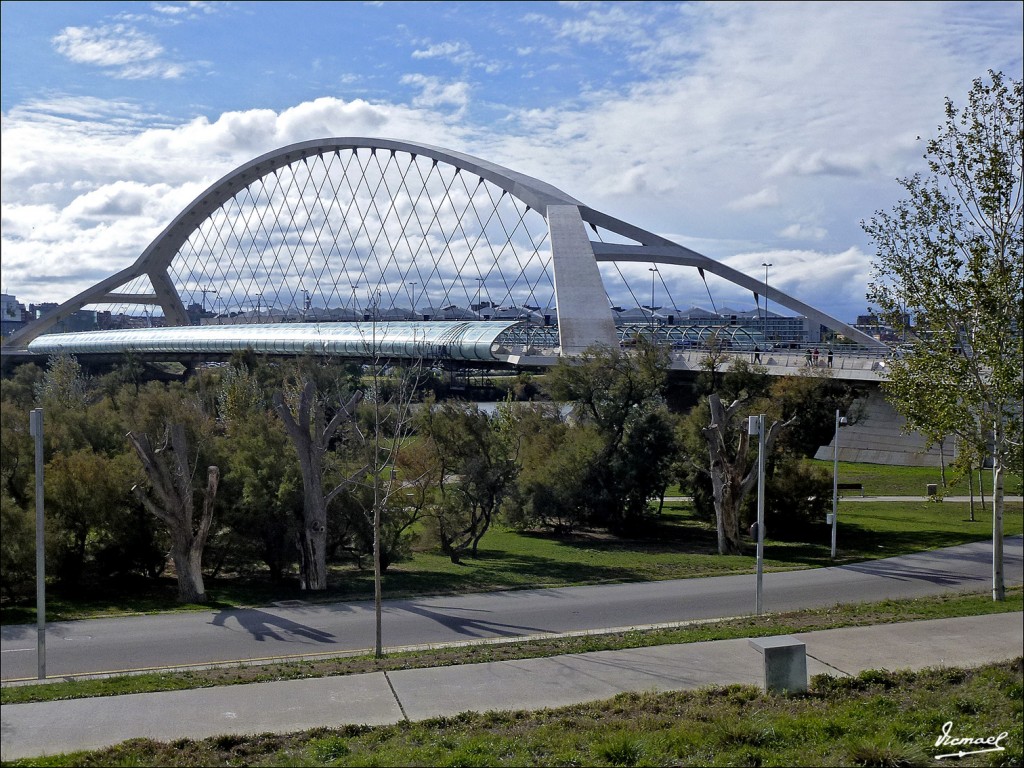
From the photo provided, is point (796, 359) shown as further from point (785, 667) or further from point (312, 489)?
point (785, 667)

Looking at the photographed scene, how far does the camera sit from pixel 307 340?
6406cm

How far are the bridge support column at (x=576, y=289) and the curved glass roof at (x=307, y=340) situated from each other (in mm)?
4731

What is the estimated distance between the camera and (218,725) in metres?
8.72

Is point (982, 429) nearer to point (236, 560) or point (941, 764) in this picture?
point (941, 764)

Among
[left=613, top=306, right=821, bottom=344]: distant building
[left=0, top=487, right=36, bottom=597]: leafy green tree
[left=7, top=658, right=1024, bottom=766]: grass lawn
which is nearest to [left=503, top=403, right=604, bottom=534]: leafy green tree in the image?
[left=0, top=487, right=36, bottom=597]: leafy green tree

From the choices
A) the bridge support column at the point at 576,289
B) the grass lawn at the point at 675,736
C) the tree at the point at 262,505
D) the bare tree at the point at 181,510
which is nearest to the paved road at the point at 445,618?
the bare tree at the point at 181,510

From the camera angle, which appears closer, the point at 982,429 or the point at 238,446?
the point at 982,429

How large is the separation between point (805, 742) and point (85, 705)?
6.95 m

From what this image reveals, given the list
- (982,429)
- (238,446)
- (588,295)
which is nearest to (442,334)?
(588,295)

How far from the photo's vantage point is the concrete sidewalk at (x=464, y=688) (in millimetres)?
8570

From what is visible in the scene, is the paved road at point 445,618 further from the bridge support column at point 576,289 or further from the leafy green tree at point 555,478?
the bridge support column at point 576,289

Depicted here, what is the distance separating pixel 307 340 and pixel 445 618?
161ft

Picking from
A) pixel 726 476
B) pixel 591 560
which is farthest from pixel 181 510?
pixel 726 476

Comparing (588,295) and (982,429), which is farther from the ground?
(588,295)
